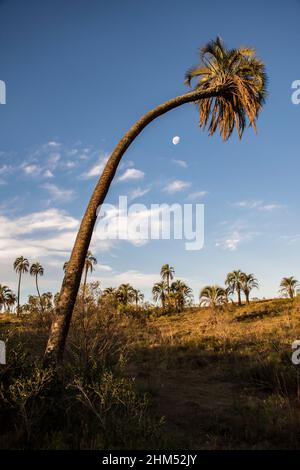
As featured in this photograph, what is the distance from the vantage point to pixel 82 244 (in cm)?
951

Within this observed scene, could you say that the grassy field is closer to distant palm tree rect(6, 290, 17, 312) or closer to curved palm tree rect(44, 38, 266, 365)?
curved palm tree rect(44, 38, 266, 365)

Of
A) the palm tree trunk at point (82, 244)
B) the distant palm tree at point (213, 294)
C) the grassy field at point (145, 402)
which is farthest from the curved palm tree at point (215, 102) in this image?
the distant palm tree at point (213, 294)

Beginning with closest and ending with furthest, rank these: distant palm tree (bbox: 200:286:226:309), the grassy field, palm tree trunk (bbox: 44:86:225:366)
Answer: the grassy field
palm tree trunk (bbox: 44:86:225:366)
distant palm tree (bbox: 200:286:226:309)

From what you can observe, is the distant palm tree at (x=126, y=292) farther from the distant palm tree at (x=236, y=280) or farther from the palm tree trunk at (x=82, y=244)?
the palm tree trunk at (x=82, y=244)

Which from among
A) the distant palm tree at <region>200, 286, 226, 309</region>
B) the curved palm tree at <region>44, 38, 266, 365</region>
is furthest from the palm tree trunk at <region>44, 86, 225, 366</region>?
the distant palm tree at <region>200, 286, 226, 309</region>

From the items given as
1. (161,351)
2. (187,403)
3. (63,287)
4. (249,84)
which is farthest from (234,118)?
(161,351)

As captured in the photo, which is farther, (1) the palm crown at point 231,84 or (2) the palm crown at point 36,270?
(2) the palm crown at point 36,270

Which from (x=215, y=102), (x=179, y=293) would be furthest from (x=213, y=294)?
(x=215, y=102)

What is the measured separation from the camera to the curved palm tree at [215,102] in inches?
380

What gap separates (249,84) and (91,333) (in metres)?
10.4

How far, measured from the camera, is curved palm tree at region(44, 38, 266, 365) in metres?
9.65

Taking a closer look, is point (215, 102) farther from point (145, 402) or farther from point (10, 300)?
point (10, 300)

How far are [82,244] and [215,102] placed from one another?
682 cm
